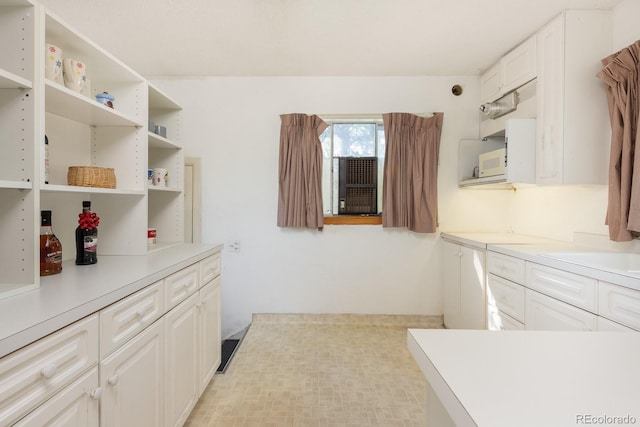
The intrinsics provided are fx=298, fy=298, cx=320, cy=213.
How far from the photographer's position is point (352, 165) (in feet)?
9.63

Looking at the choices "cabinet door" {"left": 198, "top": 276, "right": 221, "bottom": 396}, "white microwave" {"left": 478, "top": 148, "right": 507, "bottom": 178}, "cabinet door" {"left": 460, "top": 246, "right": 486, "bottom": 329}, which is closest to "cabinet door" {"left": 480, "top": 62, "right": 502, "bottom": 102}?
"white microwave" {"left": 478, "top": 148, "right": 507, "bottom": 178}

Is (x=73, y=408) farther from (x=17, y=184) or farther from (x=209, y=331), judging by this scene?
(x=209, y=331)

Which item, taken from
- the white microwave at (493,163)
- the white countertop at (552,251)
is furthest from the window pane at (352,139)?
the white countertop at (552,251)

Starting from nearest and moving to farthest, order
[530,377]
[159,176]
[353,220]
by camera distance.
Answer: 1. [530,377]
2. [159,176]
3. [353,220]

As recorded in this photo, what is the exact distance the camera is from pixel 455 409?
47 centimetres

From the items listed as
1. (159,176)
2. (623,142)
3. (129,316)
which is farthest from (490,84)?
(129,316)

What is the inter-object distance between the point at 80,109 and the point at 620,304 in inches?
100

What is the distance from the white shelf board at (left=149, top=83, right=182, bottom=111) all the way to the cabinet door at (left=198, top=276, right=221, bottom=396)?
4.14ft

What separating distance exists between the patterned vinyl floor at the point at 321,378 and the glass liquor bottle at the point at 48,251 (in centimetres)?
104

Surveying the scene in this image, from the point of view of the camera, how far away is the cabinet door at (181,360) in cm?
133

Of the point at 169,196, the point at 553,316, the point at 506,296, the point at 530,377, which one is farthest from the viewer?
the point at 169,196

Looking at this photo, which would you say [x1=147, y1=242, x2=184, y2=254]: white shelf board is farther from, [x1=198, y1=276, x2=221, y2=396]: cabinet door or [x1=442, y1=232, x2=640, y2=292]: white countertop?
[x1=442, y1=232, x2=640, y2=292]: white countertop

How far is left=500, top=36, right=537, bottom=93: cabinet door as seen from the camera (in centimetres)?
214

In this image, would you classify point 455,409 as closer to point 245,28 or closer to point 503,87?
point 245,28
